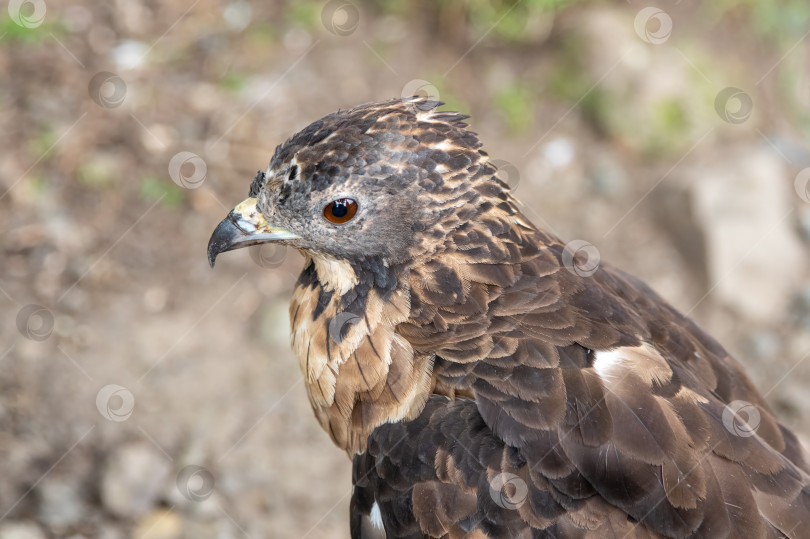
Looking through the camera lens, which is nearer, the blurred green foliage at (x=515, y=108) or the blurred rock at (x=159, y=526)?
the blurred rock at (x=159, y=526)

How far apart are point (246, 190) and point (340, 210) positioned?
12.9ft

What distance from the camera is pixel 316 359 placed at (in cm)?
397

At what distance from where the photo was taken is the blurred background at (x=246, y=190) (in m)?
5.89

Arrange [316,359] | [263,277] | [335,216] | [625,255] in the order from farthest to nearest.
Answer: [625,255] → [263,277] → [316,359] → [335,216]

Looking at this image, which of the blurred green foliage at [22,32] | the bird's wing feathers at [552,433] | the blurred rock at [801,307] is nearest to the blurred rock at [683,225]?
the blurred rock at [801,307]

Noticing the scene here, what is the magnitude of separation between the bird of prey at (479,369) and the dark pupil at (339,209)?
0.01m

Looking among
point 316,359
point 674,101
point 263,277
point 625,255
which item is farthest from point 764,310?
point 316,359

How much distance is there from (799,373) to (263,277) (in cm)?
473

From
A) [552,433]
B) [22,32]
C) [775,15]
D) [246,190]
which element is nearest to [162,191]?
[246,190]

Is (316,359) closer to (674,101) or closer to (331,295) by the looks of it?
(331,295)

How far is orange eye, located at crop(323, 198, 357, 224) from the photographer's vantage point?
12.1 ft

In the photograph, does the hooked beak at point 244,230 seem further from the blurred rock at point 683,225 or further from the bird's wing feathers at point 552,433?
the blurred rock at point 683,225

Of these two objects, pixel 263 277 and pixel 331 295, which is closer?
pixel 331 295

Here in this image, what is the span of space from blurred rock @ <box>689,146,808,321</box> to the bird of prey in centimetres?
335
